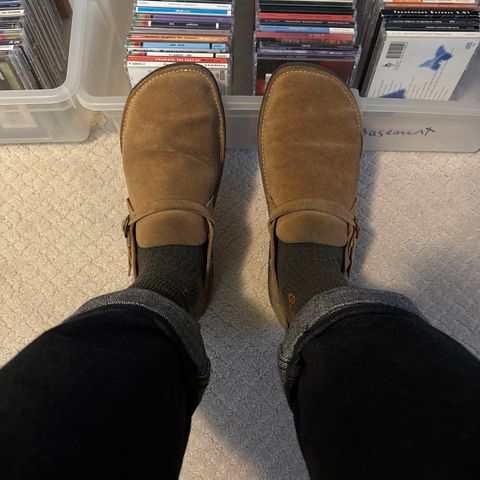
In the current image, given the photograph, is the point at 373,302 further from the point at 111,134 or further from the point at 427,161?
the point at 111,134

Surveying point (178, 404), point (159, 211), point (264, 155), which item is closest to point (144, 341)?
point (178, 404)

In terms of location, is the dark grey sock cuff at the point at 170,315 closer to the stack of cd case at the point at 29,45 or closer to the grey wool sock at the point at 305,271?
the grey wool sock at the point at 305,271

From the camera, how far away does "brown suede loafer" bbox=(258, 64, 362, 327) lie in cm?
81

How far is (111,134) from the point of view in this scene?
98cm

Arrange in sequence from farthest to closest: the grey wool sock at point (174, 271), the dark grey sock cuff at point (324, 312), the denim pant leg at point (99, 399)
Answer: the grey wool sock at point (174, 271) < the dark grey sock cuff at point (324, 312) < the denim pant leg at point (99, 399)

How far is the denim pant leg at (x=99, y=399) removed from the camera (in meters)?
0.37

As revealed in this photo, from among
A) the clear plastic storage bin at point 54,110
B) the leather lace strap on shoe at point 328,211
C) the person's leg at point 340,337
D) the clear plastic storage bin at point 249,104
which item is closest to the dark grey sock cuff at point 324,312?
the person's leg at point 340,337

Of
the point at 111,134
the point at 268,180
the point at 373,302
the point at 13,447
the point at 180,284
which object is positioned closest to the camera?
the point at 13,447

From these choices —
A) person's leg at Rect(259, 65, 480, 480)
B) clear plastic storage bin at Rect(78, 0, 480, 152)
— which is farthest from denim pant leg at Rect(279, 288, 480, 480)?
clear plastic storage bin at Rect(78, 0, 480, 152)

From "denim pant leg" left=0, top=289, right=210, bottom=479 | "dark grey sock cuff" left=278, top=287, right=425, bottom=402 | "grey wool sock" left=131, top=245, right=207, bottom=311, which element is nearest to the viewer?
"denim pant leg" left=0, top=289, right=210, bottom=479

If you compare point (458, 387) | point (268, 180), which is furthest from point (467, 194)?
point (458, 387)

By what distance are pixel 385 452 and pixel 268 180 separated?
0.55 m

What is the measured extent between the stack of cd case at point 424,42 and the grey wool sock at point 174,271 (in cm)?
45

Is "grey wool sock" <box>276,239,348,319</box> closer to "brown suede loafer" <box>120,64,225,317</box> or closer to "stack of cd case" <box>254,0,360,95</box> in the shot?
"brown suede loafer" <box>120,64,225,317</box>
